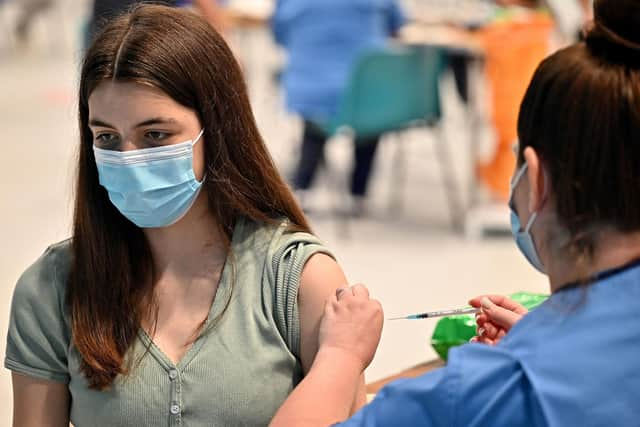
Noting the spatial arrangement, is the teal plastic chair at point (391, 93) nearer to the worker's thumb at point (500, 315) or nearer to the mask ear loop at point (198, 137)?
the mask ear loop at point (198, 137)

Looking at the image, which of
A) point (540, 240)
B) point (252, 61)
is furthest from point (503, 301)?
point (252, 61)

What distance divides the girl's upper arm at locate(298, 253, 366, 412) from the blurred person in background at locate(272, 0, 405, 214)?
10.3ft

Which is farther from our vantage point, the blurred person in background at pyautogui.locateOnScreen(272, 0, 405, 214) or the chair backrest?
the blurred person in background at pyautogui.locateOnScreen(272, 0, 405, 214)

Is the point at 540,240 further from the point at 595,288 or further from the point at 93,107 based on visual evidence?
the point at 93,107

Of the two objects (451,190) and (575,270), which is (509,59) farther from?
(575,270)

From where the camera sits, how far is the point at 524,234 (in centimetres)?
116

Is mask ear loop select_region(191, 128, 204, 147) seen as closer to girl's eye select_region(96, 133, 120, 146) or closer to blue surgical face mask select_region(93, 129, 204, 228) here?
blue surgical face mask select_region(93, 129, 204, 228)

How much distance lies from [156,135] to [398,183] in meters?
3.91

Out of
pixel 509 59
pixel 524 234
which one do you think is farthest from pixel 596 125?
pixel 509 59

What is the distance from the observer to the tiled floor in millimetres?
3684

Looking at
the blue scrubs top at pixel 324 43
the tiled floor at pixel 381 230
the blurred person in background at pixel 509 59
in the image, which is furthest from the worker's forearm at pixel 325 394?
the blue scrubs top at pixel 324 43

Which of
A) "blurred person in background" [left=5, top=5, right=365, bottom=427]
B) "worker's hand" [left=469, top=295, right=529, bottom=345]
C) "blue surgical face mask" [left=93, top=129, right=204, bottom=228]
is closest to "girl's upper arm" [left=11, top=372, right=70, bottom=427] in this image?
"blurred person in background" [left=5, top=5, right=365, bottom=427]

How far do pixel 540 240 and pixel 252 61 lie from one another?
24.8 feet

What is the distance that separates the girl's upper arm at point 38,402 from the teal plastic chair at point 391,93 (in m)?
2.97
